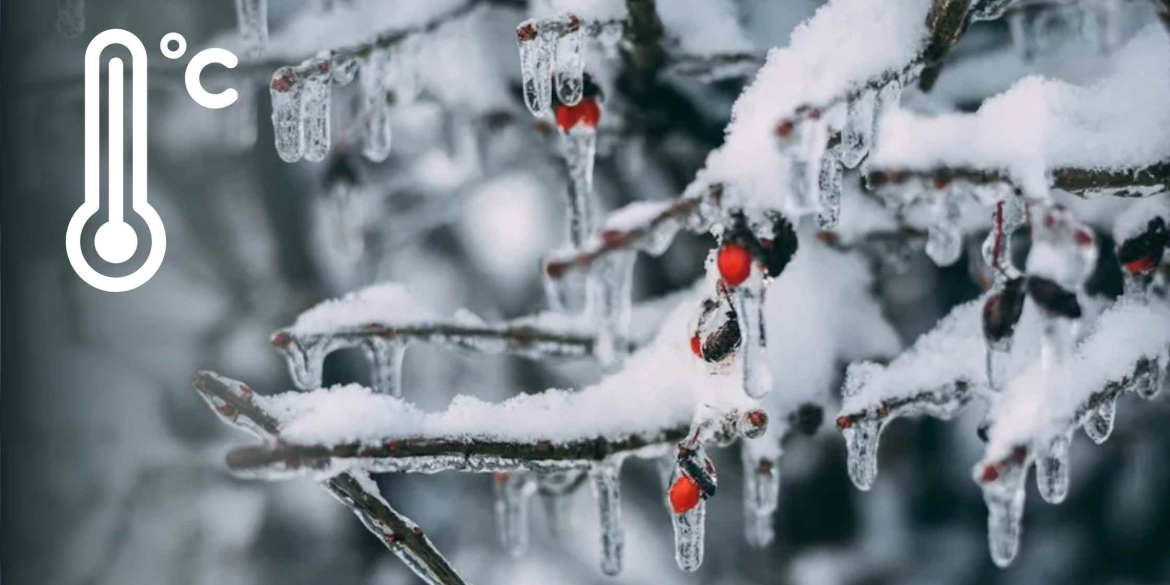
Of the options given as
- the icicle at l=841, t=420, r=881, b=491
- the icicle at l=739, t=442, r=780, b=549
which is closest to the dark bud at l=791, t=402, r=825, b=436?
the icicle at l=739, t=442, r=780, b=549

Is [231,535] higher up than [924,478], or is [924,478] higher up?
[924,478]

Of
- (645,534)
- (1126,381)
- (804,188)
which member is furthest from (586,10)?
(645,534)

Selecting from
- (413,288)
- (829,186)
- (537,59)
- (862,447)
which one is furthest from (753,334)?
(413,288)

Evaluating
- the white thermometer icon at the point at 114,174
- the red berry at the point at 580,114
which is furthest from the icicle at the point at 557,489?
the white thermometer icon at the point at 114,174

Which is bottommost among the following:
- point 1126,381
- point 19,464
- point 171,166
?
point 19,464

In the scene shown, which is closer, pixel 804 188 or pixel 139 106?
pixel 804 188

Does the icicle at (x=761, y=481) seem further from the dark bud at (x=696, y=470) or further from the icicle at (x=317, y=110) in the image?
the icicle at (x=317, y=110)

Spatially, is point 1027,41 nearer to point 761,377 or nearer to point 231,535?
point 761,377

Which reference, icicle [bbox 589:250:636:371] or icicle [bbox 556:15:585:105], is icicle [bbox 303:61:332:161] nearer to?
icicle [bbox 556:15:585:105]
